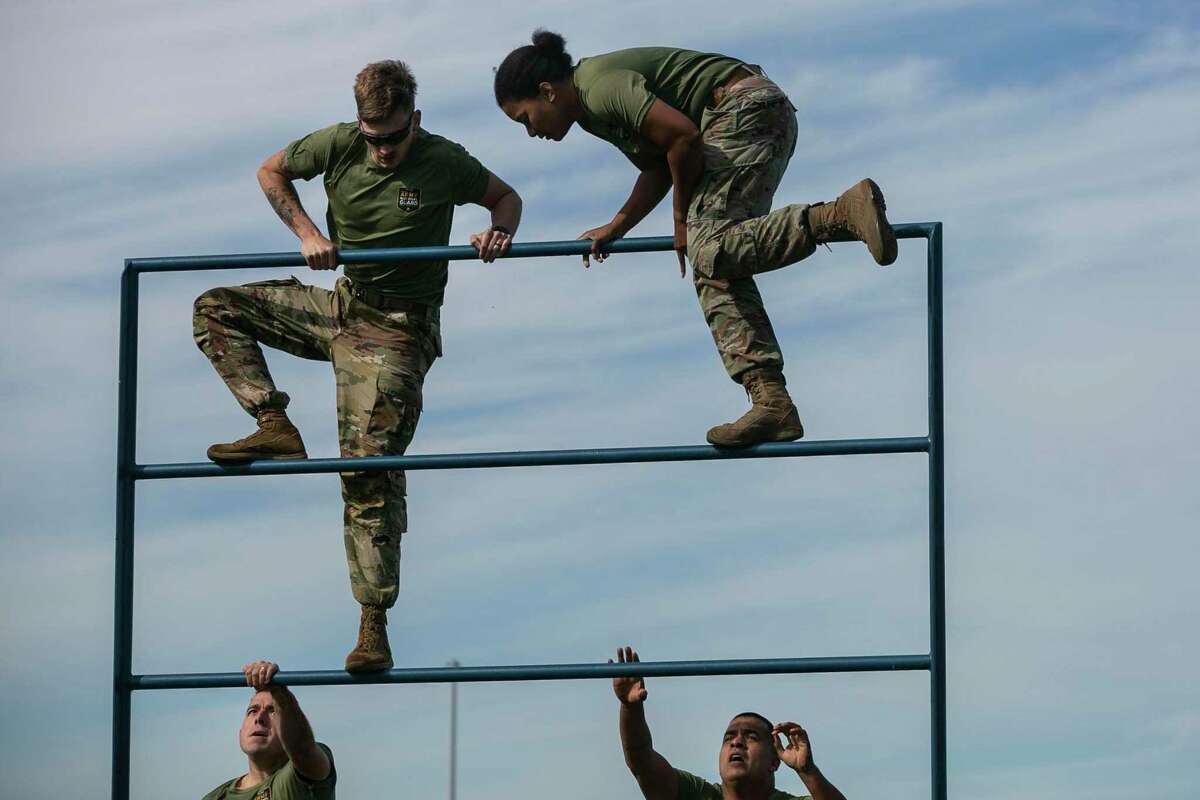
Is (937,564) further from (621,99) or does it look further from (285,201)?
(285,201)

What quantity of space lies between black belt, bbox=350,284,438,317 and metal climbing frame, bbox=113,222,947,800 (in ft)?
0.66

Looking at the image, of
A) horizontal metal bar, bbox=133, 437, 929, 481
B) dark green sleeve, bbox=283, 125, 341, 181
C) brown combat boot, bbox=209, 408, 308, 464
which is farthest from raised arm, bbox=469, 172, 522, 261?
brown combat boot, bbox=209, 408, 308, 464

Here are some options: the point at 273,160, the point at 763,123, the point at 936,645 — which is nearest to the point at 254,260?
the point at 273,160

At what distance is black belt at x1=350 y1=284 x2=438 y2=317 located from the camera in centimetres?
625

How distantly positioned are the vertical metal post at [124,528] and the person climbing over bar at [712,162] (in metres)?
1.28

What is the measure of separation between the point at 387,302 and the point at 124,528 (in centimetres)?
102

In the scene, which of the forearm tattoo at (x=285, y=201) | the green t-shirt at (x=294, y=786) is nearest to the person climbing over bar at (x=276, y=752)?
the green t-shirt at (x=294, y=786)

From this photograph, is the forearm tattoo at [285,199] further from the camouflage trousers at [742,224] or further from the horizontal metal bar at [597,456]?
the camouflage trousers at [742,224]

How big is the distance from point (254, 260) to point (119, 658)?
3.99 feet

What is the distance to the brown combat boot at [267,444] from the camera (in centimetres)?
606

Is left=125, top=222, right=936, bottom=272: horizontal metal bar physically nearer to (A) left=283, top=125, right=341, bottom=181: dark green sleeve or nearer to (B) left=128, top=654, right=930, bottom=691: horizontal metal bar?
(A) left=283, top=125, right=341, bottom=181: dark green sleeve

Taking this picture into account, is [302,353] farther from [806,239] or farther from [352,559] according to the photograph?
[806,239]

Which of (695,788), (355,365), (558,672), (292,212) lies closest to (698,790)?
(695,788)

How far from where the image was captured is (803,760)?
630 cm
